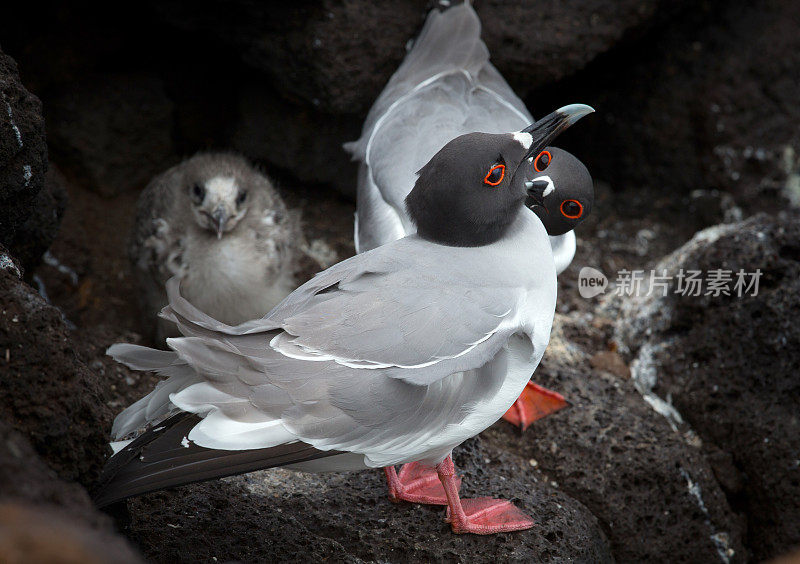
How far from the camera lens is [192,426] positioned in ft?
8.41

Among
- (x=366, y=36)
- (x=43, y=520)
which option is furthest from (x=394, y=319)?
(x=366, y=36)

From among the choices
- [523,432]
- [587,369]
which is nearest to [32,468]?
[523,432]

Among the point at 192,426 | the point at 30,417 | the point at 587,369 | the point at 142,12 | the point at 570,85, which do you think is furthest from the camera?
the point at 570,85

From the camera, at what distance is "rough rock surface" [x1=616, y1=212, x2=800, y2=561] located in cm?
380

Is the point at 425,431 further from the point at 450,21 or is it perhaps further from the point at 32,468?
the point at 450,21

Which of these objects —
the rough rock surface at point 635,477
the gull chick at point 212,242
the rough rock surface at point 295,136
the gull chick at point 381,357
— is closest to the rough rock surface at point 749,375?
the rough rock surface at point 635,477

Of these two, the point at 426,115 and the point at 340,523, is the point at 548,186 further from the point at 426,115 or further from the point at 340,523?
the point at 340,523

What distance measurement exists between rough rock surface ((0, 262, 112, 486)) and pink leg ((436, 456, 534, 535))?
1.24 metres

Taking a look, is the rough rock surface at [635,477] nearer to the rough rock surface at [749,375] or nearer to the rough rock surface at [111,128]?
the rough rock surface at [749,375]

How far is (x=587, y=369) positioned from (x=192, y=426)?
2.51 metres

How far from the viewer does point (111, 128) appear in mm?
5707

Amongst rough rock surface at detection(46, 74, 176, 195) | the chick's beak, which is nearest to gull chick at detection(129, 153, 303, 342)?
rough rock surface at detection(46, 74, 176, 195)

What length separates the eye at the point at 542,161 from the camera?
12.7 feet

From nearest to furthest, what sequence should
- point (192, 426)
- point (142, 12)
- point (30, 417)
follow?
point (30, 417), point (192, 426), point (142, 12)
